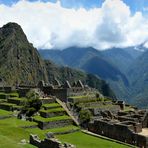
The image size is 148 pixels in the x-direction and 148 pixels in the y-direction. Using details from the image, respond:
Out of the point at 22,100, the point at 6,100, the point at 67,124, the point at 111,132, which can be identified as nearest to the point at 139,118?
the point at 111,132

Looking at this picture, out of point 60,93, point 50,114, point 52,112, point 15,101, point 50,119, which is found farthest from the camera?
point 15,101

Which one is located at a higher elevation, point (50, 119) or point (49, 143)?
point (50, 119)

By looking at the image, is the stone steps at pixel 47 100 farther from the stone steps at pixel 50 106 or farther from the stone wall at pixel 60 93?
the stone wall at pixel 60 93

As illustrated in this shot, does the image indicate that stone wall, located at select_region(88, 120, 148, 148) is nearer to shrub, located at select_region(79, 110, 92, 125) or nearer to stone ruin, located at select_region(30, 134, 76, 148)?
shrub, located at select_region(79, 110, 92, 125)

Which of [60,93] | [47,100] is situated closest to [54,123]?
[47,100]

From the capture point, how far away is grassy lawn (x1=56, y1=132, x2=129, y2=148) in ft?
143

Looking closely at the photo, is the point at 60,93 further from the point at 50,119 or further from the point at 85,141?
the point at 85,141

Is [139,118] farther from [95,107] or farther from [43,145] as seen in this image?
[43,145]

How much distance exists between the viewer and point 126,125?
48.2 m

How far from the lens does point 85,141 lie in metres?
45.9

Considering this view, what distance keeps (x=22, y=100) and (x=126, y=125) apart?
20.1m

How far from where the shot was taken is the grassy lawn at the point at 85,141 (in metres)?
43.5

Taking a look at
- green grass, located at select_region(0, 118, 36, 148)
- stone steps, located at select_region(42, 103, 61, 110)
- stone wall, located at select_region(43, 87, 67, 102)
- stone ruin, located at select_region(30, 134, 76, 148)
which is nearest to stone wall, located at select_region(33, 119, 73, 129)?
green grass, located at select_region(0, 118, 36, 148)

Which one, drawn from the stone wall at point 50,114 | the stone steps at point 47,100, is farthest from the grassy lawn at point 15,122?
the stone steps at point 47,100
